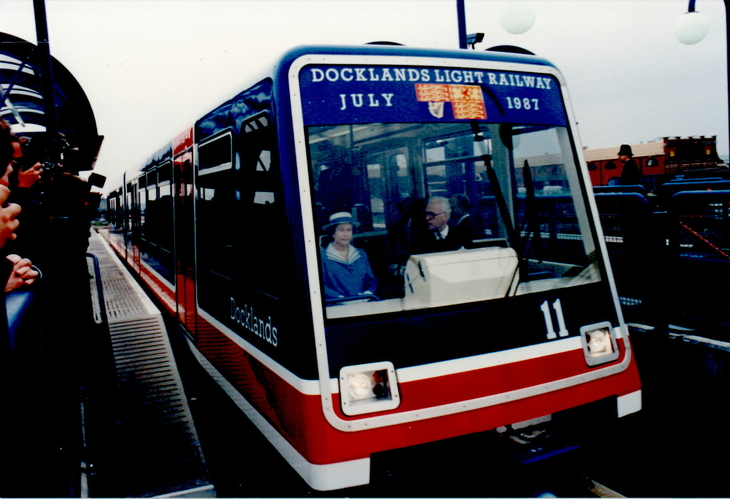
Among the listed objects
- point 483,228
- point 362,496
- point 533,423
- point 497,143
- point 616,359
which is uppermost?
point 497,143

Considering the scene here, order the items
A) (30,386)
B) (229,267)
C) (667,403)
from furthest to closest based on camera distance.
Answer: (667,403), (229,267), (30,386)

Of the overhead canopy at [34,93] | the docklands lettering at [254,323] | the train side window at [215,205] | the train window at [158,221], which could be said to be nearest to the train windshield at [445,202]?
the docklands lettering at [254,323]

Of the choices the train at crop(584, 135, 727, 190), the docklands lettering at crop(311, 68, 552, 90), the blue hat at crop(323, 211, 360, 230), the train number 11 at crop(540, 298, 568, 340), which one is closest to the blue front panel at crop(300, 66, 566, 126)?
the docklands lettering at crop(311, 68, 552, 90)

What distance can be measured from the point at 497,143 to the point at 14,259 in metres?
2.68

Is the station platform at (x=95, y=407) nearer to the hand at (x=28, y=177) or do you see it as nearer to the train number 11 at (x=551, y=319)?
the hand at (x=28, y=177)

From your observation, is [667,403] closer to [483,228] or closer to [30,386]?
[483,228]

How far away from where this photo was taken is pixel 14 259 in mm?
2812

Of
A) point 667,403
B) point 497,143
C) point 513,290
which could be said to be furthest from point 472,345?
point 667,403

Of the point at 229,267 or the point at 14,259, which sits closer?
the point at 14,259

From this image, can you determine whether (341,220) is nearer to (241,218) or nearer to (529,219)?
(241,218)

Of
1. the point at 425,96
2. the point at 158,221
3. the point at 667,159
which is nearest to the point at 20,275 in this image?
the point at 425,96

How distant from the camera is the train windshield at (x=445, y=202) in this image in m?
2.96

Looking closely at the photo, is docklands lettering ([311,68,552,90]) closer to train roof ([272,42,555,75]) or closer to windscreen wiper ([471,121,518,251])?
train roof ([272,42,555,75])

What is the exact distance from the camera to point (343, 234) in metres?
3.02
